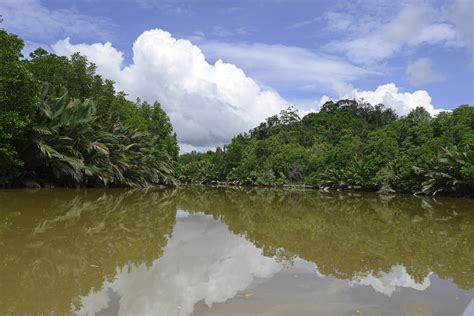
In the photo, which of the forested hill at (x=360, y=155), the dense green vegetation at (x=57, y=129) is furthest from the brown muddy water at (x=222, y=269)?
the forested hill at (x=360, y=155)

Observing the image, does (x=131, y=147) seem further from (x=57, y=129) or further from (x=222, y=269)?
(x=222, y=269)

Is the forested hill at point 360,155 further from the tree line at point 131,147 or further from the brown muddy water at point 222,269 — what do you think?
the brown muddy water at point 222,269

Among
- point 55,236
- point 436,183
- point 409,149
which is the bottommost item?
point 55,236

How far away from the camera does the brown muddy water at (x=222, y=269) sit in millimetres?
3910

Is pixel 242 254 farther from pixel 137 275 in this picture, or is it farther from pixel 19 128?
pixel 19 128

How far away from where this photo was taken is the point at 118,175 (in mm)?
25219

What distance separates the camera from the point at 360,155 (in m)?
43.9

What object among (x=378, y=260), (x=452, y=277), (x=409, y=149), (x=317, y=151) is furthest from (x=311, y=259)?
(x=317, y=151)

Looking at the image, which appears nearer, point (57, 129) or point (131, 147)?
point (57, 129)

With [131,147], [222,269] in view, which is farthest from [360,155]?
[222,269]

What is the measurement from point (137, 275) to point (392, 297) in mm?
2881

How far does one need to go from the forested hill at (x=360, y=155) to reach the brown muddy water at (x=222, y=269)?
21.3m

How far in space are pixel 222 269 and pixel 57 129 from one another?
51.9 ft

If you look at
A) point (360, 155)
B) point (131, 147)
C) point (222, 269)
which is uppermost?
point (360, 155)
